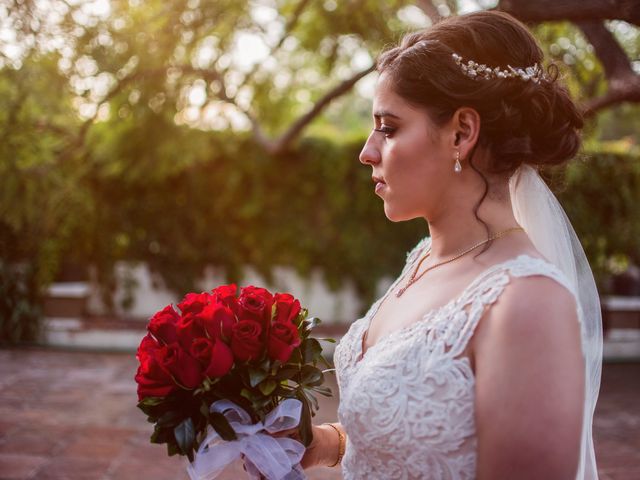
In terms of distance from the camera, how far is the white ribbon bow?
5.16 ft

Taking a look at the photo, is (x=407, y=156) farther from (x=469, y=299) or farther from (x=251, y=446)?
(x=251, y=446)

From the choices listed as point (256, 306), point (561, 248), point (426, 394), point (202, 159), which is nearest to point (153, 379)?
point (256, 306)

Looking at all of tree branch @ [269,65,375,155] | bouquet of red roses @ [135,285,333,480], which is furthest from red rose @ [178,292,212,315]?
tree branch @ [269,65,375,155]

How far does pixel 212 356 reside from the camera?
1.52 metres

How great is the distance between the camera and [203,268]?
955cm

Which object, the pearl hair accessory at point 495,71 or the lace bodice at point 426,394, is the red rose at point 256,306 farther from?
the pearl hair accessory at point 495,71

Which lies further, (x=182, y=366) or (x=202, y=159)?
(x=202, y=159)

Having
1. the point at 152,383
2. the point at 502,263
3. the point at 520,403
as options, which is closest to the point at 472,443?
the point at 520,403

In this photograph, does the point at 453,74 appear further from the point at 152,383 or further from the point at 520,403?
the point at 152,383

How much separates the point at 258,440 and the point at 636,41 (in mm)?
5752

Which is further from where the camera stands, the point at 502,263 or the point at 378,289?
the point at 378,289

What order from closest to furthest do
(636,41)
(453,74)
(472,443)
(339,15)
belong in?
1. (472,443)
2. (453,74)
3. (636,41)
4. (339,15)

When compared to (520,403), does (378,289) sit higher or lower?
lower

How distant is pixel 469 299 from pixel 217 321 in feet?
2.01
